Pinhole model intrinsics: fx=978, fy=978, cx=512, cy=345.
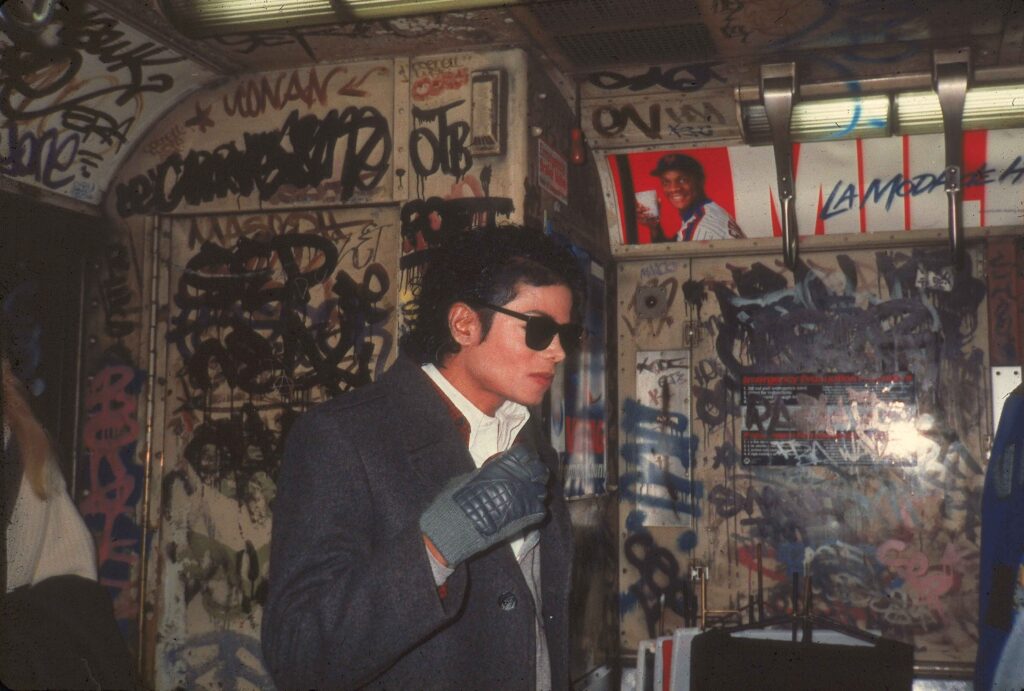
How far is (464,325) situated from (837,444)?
10.3ft

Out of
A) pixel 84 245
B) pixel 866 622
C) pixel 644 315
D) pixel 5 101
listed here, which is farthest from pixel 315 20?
pixel 866 622

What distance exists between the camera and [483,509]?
2.06 metres

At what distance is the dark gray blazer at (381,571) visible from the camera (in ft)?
6.57

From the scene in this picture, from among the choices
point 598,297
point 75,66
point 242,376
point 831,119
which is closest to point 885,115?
point 831,119

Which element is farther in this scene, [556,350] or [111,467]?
[111,467]

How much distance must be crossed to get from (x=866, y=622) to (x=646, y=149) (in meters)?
2.72

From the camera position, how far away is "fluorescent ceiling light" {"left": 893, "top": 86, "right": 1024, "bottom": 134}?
4.54m

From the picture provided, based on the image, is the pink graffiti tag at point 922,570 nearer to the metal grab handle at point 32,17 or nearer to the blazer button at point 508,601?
the blazer button at point 508,601

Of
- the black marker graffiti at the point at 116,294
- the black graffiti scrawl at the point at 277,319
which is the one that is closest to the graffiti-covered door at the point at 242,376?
the black graffiti scrawl at the point at 277,319

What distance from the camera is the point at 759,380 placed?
5246 millimetres

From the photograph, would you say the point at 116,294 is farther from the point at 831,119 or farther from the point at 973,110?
the point at 973,110

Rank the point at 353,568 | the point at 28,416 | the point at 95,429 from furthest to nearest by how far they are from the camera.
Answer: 1. the point at 95,429
2. the point at 28,416
3. the point at 353,568

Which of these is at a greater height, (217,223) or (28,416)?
(217,223)

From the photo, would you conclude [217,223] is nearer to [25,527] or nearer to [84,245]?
[84,245]
